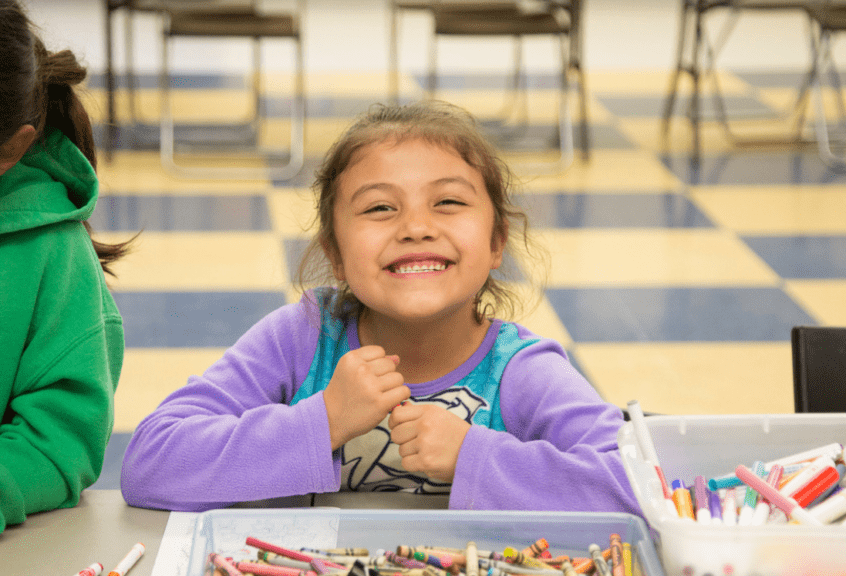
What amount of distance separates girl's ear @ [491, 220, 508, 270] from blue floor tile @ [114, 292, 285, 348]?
1.76 m

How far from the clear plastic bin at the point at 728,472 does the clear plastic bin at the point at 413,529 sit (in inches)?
2.5

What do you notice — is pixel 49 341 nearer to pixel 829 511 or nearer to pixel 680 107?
pixel 829 511

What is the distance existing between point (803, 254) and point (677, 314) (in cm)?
73

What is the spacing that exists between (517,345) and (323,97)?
4785 mm

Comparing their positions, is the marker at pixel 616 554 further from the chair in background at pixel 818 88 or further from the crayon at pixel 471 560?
the chair in background at pixel 818 88

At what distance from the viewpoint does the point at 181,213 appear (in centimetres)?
400

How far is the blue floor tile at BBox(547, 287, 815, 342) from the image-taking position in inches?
119

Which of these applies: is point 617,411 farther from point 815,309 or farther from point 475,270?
point 815,309

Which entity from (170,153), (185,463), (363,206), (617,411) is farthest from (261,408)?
(170,153)

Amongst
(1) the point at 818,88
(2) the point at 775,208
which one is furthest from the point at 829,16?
(2) the point at 775,208

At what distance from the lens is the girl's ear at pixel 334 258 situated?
1.20m

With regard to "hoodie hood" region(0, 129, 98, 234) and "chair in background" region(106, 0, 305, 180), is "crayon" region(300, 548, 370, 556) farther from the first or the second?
"chair in background" region(106, 0, 305, 180)

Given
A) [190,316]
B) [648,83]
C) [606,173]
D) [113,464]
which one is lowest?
[113,464]

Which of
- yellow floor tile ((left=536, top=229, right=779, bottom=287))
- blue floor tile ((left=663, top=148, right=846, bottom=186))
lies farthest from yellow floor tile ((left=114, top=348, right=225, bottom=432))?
blue floor tile ((left=663, top=148, right=846, bottom=186))
